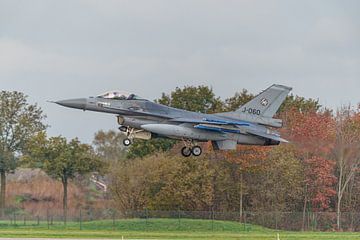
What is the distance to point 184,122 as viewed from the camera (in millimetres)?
51812

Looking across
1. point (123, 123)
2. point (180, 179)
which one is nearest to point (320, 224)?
point (180, 179)

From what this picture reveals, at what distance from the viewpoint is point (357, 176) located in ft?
283

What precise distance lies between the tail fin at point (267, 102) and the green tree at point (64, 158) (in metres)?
33.2

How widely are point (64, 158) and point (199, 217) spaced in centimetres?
1565

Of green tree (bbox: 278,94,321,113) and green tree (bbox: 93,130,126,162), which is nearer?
green tree (bbox: 278,94,321,113)

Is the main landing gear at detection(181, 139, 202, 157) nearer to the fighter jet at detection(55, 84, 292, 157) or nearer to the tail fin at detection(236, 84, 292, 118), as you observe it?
the fighter jet at detection(55, 84, 292, 157)

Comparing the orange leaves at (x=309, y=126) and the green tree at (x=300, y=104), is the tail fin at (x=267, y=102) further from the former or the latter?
the green tree at (x=300, y=104)

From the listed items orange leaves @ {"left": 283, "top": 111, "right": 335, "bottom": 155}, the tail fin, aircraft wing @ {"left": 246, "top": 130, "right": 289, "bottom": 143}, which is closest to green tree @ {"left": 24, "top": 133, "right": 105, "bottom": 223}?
orange leaves @ {"left": 283, "top": 111, "right": 335, "bottom": 155}

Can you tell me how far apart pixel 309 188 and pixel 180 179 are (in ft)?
39.7

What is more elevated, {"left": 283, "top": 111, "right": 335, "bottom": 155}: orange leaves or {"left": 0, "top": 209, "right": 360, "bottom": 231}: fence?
{"left": 283, "top": 111, "right": 335, "bottom": 155}: orange leaves

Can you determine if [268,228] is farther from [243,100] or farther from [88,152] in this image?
[243,100]

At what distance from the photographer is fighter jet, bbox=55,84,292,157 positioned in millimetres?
50875

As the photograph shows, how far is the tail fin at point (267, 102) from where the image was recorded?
54.4m

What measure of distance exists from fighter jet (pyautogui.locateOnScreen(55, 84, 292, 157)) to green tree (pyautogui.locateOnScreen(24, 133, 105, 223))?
110 feet
